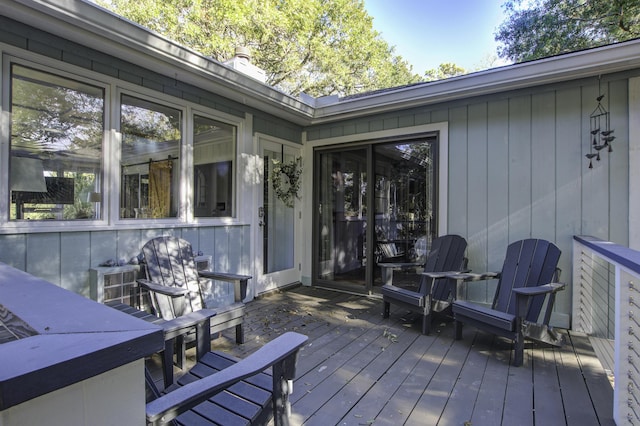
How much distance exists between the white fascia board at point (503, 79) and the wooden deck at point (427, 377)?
248 centimetres

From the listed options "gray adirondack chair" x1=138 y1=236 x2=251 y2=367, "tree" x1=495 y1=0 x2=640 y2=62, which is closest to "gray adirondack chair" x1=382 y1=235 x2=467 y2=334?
"gray adirondack chair" x1=138 y1=236 x2=251 y2=367

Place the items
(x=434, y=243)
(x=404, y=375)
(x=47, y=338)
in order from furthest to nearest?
(x=434, y=243) → (x=404, y=375) → (x=47, y=338)

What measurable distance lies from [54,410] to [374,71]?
1418cm

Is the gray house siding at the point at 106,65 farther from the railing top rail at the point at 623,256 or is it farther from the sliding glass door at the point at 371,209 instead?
the railing top rail at the point at 623,256

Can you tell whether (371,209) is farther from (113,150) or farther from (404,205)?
(113,150)

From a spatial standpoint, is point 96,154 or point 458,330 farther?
point 458,330

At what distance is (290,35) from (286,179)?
8132mm

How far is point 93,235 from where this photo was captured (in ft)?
9.01

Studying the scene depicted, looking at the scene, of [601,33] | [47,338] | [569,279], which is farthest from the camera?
[601,33]

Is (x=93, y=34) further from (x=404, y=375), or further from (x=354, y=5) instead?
(x=354, y=5)

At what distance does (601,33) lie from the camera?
24.7 ft

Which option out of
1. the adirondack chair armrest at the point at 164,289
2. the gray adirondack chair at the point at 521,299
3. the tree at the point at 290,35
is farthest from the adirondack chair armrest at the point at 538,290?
the tree at the point at 290,35

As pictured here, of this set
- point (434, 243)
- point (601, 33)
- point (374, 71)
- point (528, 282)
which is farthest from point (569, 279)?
point (374, 71)

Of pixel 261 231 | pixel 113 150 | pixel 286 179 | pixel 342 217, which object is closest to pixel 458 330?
pixel 342 217
